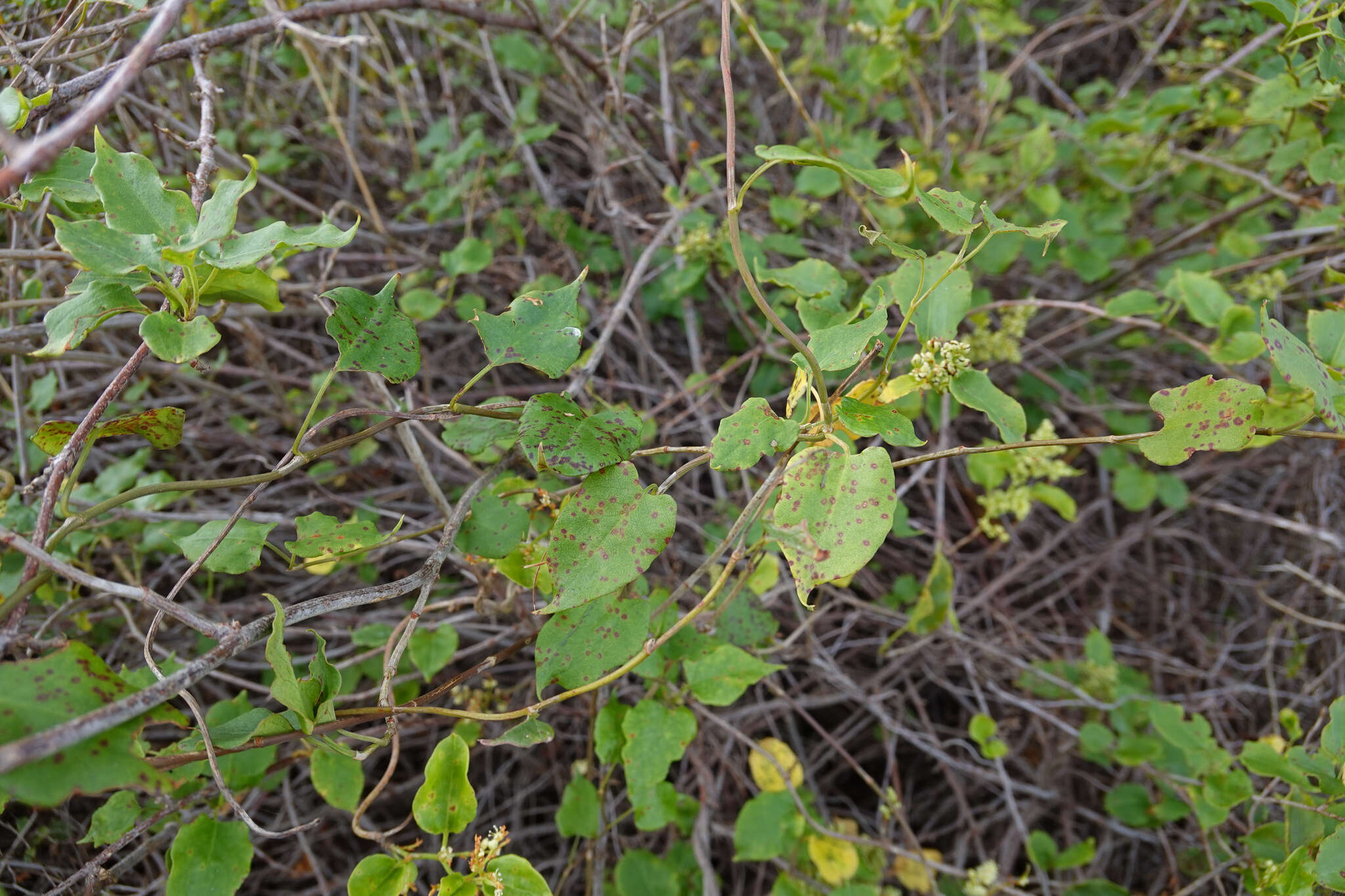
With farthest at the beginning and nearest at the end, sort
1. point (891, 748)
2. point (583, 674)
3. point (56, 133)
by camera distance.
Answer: point (891, 748) → point (583, 674) → point (56, 133)

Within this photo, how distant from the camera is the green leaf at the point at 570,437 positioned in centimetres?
93

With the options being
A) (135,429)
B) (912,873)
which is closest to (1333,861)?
(912,873)

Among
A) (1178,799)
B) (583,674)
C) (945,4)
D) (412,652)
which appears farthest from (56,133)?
(945,4)

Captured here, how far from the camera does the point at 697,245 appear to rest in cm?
182

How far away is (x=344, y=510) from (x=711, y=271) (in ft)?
3.98

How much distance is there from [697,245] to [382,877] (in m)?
1.40

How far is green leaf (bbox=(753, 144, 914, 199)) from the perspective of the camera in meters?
0.74

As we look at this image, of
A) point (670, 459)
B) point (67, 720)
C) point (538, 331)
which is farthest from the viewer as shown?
point (670, 459)

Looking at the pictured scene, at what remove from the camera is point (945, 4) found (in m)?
2.59

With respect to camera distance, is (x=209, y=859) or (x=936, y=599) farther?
(x=936, y=599)

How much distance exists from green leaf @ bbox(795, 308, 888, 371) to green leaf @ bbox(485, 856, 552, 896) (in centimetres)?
75

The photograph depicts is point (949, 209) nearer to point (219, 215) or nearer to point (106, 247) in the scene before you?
point (219, 215)

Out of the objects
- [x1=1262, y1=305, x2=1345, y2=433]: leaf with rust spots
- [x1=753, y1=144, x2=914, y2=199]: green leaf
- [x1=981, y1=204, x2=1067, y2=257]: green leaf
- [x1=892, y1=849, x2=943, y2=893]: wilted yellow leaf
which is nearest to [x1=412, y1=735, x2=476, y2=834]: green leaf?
[x1=753, y1=144, x2=914, y2=199]: green leaf

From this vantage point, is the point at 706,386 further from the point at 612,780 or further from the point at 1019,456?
the point at 612,780
